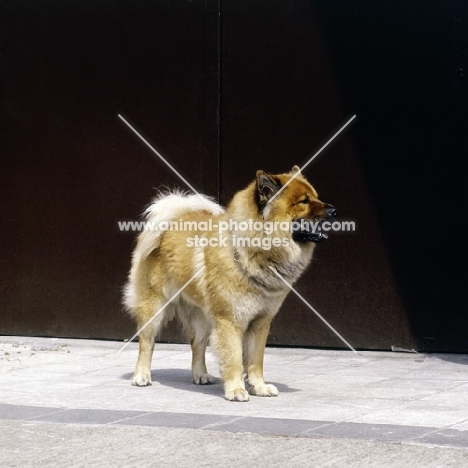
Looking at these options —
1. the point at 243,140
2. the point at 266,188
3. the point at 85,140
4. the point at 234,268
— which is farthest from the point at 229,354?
the point at 85,140

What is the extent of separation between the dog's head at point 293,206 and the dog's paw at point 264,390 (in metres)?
1.09

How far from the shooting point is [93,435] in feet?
20.7

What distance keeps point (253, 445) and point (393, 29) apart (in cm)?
485

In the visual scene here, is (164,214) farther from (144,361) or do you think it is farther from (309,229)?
(309,229)

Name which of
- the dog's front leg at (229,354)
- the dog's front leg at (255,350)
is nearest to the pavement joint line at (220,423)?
the dog's front leg at (229,354)

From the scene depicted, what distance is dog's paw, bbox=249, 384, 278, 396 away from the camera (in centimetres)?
777

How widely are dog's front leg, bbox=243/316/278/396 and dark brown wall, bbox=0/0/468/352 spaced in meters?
2.09

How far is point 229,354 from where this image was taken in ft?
25.2

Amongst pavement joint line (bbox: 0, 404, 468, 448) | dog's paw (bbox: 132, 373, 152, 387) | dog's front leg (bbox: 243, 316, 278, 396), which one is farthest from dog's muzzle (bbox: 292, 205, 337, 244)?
dog's paw (bbox: 132, 373, 152, 387)

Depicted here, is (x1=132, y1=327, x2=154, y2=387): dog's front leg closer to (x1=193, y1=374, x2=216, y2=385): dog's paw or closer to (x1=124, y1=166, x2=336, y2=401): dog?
(x1=124, y1=166, x2=336, y2=401): dog

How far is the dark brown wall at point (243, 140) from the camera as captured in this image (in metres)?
9.58

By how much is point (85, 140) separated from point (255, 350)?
3640 mm

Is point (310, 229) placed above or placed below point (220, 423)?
above

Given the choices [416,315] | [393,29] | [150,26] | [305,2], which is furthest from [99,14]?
[416,315]
